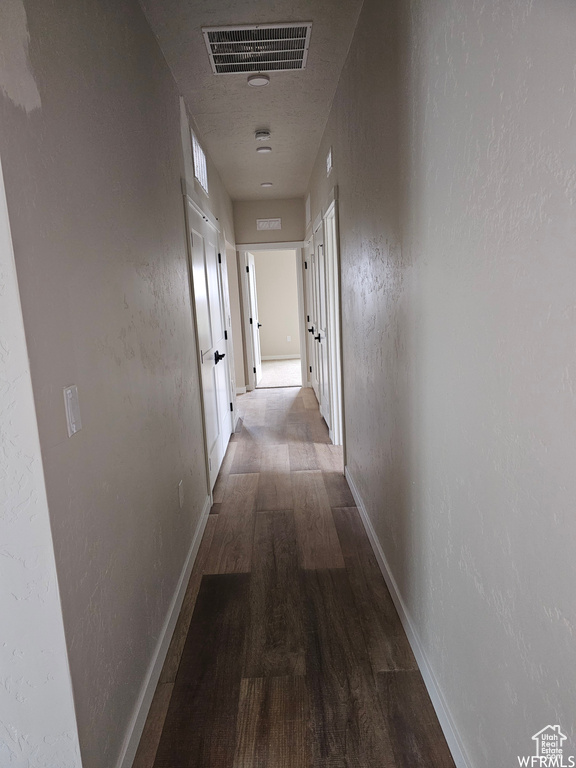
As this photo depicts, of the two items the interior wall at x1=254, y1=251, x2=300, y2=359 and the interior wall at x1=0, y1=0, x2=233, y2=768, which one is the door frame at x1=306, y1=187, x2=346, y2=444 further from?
the interior wall at x1=254, y1=251, x2=300, y2=359

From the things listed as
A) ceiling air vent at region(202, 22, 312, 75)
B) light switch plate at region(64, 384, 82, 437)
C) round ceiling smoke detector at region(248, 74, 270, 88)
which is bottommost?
light switch plate at region(64, 384, 82, 437)

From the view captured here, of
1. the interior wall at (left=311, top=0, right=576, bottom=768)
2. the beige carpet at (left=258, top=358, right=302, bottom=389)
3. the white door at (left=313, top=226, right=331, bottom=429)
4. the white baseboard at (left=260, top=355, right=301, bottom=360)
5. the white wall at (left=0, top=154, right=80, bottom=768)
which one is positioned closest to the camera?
the interior wall at (left=311, top=0, right=576, bottom=768)

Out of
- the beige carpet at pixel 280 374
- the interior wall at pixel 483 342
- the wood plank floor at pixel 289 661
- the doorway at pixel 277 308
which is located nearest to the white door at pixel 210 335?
the wood plank floor at pixel 289 661

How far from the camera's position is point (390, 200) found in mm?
1915

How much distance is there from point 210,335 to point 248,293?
3393mm

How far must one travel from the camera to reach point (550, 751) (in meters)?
0.94

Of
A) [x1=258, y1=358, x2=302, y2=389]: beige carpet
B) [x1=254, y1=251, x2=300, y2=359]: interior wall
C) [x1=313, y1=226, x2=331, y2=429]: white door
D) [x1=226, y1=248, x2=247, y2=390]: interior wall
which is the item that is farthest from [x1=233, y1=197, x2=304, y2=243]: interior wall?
[x1=254, y1=251, x2=300, y2=359]: interior wall

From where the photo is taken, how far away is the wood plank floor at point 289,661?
154 cm

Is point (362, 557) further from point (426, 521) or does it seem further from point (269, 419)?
point (269, 419)

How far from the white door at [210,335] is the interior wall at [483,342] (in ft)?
5.17

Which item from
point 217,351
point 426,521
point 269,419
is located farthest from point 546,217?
point 269,419

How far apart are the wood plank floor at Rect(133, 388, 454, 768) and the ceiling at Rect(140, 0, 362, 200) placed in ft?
8.54

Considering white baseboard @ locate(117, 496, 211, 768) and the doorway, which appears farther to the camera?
the doorway

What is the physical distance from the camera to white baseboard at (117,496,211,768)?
1.48m
